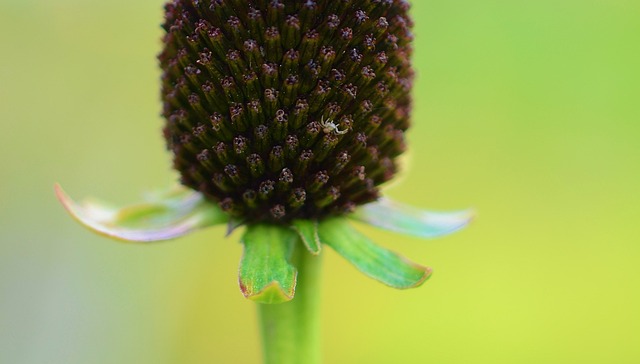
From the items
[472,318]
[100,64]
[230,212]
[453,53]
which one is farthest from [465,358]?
[100,64]

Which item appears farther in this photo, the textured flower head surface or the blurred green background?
the blurred green background

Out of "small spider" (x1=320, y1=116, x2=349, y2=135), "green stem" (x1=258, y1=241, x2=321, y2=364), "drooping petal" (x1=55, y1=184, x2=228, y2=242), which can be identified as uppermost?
"small spider" (x1=320, y1=116, x2=349, y2=135)

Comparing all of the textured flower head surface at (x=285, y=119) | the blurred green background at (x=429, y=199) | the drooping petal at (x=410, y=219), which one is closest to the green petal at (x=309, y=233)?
the textured flower head surface at (x=285, y=119)

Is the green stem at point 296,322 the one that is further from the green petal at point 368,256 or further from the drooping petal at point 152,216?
the drooping petal at point 152,216

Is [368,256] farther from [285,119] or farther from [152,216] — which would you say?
[152,216]

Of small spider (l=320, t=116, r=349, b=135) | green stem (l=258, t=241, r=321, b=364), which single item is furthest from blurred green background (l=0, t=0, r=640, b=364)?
small spider (l=320, t=116, r=349, b=135)

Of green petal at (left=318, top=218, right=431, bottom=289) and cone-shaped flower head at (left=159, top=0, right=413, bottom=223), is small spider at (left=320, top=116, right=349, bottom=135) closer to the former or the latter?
cone-shaped flower head at (left=159, top=0, right=413, bottom=223)

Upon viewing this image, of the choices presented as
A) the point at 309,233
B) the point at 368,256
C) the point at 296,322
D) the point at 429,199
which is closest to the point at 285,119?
the point at 309,233
